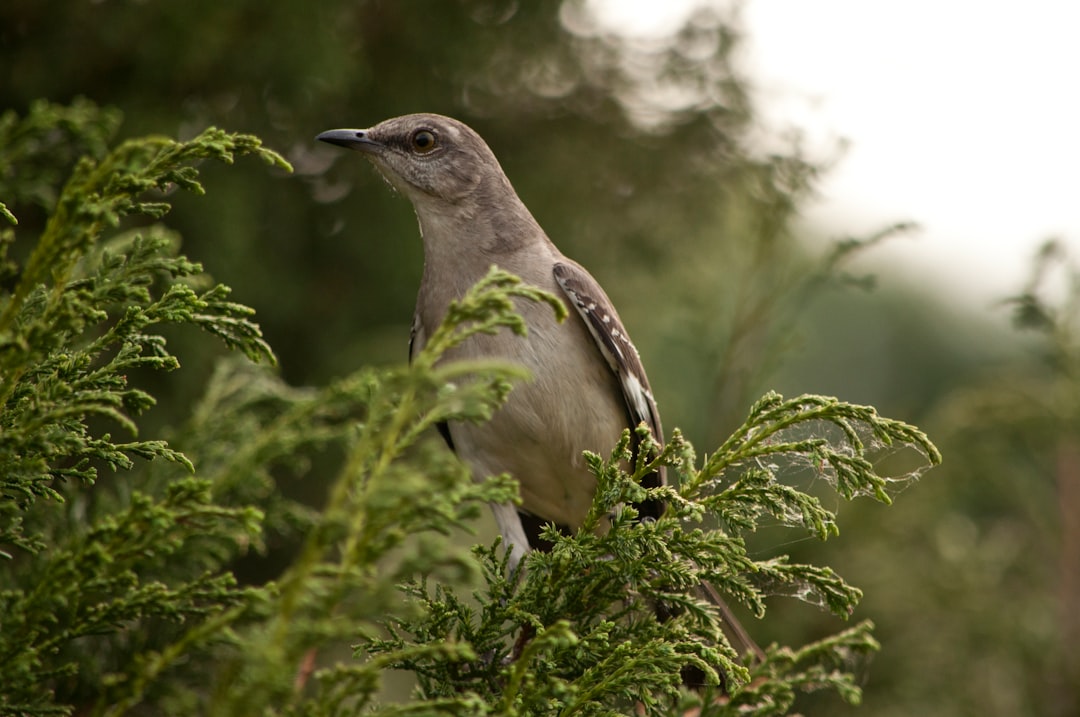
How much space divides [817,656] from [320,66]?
151 inches

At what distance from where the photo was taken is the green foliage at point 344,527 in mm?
1682

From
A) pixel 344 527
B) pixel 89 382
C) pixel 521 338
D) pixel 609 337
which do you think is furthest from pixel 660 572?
pixel 609 337

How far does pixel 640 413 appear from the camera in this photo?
13.0 ft

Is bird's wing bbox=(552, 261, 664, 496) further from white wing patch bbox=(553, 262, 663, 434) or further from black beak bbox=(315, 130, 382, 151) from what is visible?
black beak bbox=(315, 130, 382, 151)

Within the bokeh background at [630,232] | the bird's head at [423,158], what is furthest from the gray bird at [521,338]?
the bokeh background at [630,232]

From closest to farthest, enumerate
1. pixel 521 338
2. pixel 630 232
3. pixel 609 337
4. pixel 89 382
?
pixel 89 382 < pixel 521 338 < pixel 609 337 < pixel 630 232

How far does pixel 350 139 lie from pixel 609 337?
4.44ft

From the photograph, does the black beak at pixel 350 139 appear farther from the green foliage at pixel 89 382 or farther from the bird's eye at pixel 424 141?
the green foliage at pixel 89 382

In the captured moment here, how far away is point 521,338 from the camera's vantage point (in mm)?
3773

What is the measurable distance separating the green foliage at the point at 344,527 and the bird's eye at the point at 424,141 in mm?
1888

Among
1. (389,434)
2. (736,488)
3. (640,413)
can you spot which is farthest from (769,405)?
(640,413)

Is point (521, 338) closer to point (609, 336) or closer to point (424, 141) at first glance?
point (609, 336)

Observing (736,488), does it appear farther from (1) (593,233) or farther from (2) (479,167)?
(1) (593,233)

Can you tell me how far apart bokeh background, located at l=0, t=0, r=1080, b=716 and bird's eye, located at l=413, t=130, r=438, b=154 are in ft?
3.29
